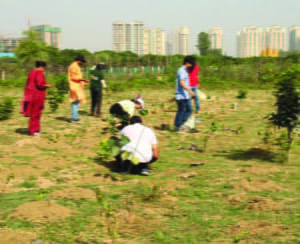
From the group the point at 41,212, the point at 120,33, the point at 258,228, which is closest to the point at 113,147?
the point at 41,212

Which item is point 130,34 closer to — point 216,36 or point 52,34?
point 216,36

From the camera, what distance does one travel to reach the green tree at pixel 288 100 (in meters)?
6.54

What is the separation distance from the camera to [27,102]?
8.55 m

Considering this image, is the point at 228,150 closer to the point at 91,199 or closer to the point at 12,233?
the point at 91,199

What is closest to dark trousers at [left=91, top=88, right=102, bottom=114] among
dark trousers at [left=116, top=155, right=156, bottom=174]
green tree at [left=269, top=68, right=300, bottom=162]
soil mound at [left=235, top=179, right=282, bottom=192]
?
dark trousers at [left=116, top=155, right=156, bottom=174]

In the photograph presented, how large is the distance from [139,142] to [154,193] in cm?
112

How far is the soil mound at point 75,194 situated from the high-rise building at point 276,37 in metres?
182

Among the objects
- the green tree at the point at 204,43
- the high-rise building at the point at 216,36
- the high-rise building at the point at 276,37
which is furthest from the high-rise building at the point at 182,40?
the green tree at the point at 204,43

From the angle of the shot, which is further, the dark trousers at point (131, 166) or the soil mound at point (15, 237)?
the dark trousers at point (131, 166)

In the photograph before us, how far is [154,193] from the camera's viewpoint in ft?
17.0

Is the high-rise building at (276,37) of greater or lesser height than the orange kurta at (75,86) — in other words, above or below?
above

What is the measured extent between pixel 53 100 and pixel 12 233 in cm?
885

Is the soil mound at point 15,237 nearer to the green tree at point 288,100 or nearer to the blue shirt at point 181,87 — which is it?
the green tree at point 288,100

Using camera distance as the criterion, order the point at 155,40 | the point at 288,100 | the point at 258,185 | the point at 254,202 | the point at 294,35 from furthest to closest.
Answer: the point at 294,35 < the point at 155,40 < the point at 288,100 < the point at 258,185 < the point at 254,202
